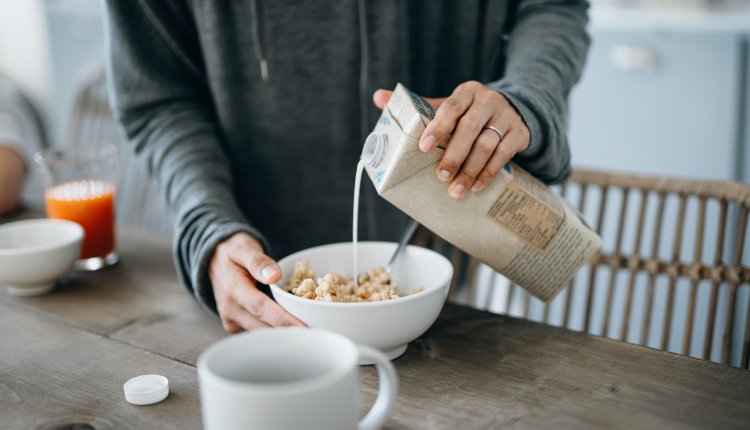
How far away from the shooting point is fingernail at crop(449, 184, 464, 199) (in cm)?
75

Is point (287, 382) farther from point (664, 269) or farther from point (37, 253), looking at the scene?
point (664, 269)

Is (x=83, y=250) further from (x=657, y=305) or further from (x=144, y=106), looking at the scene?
(x=657, y=305)

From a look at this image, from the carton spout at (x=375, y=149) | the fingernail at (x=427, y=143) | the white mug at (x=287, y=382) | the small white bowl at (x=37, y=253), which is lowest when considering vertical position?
the small white bowl at (x=37, y=253)

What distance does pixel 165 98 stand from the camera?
1177mm

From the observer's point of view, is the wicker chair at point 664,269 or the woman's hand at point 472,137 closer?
the woman's hand at point 472,137

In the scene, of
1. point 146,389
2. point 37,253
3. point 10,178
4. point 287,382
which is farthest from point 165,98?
point 287,382

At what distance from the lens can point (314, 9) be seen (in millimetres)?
1134

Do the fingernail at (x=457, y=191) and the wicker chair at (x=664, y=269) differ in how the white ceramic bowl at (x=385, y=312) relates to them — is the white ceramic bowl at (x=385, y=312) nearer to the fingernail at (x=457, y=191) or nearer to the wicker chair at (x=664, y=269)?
the fingernail at (x=457, y=191)

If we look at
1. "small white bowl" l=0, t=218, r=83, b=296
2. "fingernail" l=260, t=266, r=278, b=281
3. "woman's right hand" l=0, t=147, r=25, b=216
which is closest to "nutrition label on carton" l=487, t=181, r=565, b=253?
"fingernail" l=260, t=266, r=278, b=281

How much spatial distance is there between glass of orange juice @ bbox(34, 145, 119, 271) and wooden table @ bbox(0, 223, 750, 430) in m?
0.17

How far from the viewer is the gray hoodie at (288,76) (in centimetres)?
112

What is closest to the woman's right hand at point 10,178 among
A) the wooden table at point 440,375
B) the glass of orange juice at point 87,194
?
the glass of orange juice at point 87,194

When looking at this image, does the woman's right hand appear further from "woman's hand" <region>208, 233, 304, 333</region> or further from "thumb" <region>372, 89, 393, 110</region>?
"thumb" <region>372, 89, 393, 110</region>

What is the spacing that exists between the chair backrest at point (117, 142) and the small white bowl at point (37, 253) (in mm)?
609
